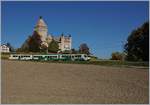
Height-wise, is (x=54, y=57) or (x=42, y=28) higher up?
(x=42, y=28)

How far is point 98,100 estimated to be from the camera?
1218 centimetres

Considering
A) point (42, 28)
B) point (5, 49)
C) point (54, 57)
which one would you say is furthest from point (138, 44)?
point (42, 28)

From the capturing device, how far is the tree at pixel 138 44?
65.1m

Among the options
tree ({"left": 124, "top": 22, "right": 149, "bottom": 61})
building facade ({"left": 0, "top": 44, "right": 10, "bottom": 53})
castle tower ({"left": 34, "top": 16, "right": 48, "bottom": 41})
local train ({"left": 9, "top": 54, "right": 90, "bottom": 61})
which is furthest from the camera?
castle tower ({"left": 34, "top": 16, "right": 48, "bottom": 41})

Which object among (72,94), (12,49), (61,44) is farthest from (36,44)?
(72,94)

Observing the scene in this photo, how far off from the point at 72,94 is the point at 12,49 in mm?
123676

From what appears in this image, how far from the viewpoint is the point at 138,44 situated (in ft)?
219

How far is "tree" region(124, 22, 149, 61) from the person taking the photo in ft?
213

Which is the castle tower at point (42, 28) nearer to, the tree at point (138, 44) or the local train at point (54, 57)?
the local train at point (54, 57)

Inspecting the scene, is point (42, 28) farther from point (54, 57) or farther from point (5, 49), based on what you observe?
point (54, 57)

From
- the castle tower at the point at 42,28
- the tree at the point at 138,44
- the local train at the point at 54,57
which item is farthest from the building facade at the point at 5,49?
the tree at the point at 138,44

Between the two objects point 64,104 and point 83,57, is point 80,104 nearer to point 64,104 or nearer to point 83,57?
point 64,104

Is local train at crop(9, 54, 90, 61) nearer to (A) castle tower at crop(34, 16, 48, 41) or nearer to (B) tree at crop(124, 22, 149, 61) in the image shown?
(B) tree at crop(124, 22, 149, 61)

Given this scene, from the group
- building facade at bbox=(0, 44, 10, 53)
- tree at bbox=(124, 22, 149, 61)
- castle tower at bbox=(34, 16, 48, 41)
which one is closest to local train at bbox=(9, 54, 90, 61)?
tree at bbox=(124, 22, 149, 61)
